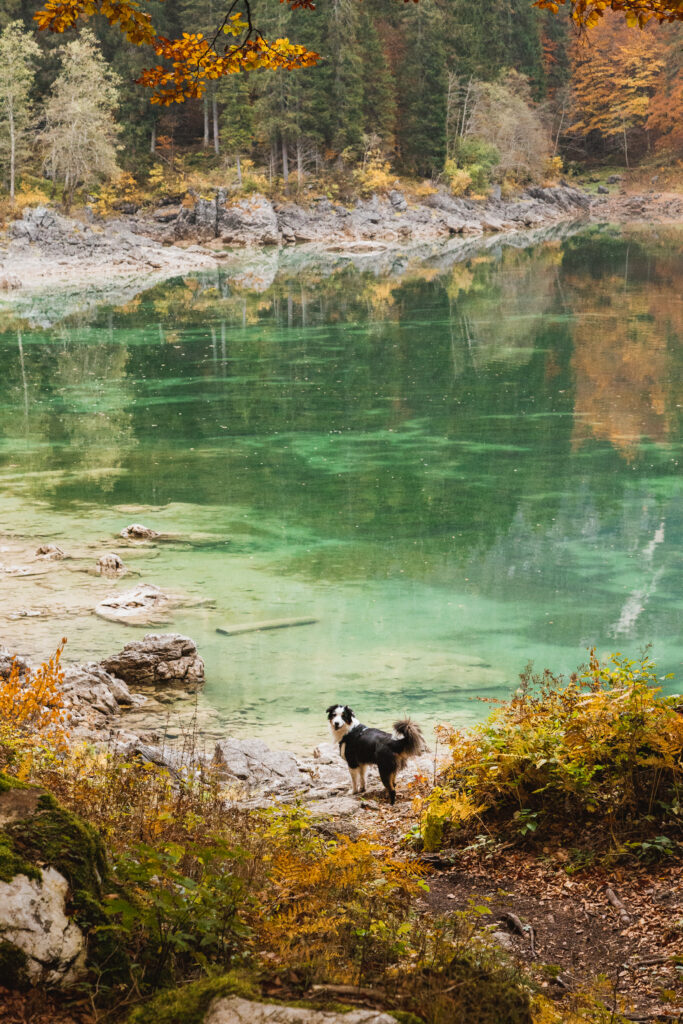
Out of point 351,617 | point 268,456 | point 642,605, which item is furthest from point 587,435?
point 351,617

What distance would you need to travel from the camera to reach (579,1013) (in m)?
2.91

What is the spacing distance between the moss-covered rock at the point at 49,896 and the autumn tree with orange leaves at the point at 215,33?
2723 mm

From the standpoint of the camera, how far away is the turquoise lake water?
9.12 meters

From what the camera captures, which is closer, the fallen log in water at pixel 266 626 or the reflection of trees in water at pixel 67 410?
the fallen log in water at pixel 266 626

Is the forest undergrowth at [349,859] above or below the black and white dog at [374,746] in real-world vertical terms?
above

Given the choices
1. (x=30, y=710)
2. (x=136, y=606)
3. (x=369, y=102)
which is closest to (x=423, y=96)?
(x=369, y=102)

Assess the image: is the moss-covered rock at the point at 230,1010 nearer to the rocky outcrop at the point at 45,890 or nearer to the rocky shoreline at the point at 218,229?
the rocky outcrop at the point at 45,890

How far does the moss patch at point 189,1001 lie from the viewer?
242 cm

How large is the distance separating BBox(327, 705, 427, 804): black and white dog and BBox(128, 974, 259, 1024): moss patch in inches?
131

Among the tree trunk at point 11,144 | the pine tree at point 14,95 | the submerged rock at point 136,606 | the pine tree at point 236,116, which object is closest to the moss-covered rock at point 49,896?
the submerged rock at point 136,606

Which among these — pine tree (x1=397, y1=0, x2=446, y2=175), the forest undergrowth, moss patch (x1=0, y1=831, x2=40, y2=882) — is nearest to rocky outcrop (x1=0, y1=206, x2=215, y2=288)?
pine tree (x1=397, y1=0, x2=446, y2=175)

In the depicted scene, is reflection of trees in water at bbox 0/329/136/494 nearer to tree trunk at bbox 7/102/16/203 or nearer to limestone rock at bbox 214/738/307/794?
limestone rock at bbox 214/738/307/794

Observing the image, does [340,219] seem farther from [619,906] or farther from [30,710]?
[619,906]

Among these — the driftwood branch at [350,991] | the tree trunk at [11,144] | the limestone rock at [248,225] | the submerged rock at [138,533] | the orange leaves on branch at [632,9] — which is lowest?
the submerged rock at [138,533]
